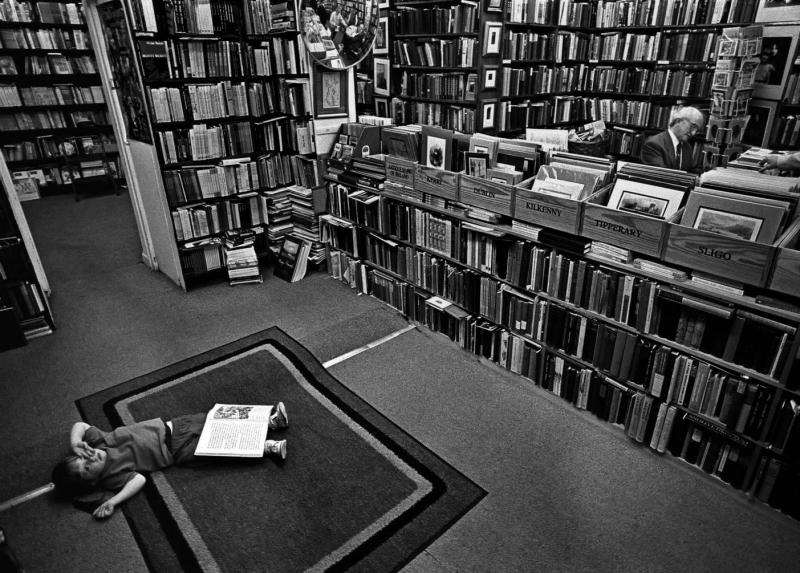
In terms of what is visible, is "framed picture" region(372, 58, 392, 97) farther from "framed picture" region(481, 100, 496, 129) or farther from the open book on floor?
the open book on floor

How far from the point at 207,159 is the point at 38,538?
2.88 meters

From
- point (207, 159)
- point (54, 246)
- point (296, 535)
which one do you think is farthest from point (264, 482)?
point (54, 246)

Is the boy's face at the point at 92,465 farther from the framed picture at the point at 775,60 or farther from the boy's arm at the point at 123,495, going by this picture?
the framed picture at the point at 775,60

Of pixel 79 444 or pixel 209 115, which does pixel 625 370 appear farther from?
pixel 209 115

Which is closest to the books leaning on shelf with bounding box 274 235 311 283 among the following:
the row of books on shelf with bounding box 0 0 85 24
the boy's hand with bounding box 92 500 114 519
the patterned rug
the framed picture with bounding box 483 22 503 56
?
the patterned rug

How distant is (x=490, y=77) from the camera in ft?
17.3

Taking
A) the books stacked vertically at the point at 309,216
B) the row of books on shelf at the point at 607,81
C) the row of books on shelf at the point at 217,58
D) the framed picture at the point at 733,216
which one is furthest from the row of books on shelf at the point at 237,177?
the framed picture at the point at 733,216

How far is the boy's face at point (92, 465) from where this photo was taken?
2215mm

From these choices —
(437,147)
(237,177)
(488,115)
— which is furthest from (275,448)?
(488,115)

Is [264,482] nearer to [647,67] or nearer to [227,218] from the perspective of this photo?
[227,218]

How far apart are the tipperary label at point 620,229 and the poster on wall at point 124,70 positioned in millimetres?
3255

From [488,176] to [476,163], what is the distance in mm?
143

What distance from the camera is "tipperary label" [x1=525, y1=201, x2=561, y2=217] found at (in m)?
Result: 2.52

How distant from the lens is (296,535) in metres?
2.07
